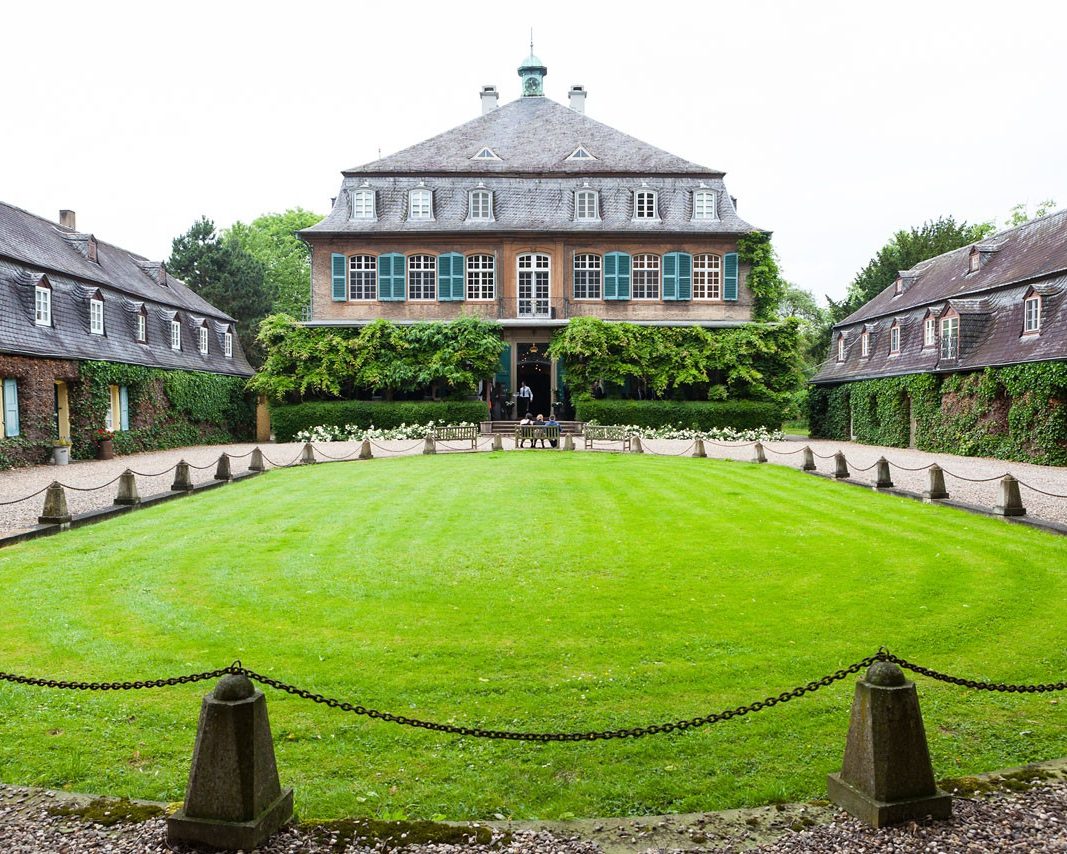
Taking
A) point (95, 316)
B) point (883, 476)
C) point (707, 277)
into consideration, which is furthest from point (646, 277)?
point (95, 316)

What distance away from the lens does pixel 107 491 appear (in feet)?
49.7

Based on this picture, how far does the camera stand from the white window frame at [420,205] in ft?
112

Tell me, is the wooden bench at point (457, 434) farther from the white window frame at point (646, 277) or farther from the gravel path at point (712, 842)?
the gravel path at point (712, 842)

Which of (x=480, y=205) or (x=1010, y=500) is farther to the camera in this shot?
(x=480, y=205)

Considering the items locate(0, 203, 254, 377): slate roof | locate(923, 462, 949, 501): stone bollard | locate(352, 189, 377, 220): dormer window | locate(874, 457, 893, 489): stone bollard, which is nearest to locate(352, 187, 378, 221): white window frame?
locate(352, 189, 377, 220): dormer window

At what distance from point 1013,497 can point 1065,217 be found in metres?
17.0

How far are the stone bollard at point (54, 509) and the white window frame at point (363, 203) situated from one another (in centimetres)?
2498

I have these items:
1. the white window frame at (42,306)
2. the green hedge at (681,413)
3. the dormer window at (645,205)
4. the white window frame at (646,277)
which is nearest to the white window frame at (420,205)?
the dormer window at (645,205)

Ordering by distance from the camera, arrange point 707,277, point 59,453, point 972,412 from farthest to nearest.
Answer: point 707,277 < point 972,412 < point 59,453

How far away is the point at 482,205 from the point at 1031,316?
68.5 ft

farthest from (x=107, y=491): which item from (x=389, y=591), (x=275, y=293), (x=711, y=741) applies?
(x=275, y=293)

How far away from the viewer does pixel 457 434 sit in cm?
2666

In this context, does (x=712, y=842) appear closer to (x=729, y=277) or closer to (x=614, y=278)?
(x=614, y=278)

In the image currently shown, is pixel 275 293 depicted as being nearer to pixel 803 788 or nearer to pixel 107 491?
pixel 107 491
